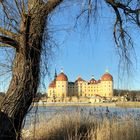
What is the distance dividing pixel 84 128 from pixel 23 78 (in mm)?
3751

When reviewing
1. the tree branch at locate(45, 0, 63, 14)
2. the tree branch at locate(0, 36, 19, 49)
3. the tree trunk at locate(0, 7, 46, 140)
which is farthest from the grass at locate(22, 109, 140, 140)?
the tree branch at locate(45, 0, 63, 14)

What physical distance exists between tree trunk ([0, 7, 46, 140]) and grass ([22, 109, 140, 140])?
186 centimetres

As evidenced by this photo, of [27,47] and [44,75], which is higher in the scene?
[27,47]

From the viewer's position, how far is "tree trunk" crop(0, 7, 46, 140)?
5305mm

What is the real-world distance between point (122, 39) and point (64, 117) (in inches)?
131

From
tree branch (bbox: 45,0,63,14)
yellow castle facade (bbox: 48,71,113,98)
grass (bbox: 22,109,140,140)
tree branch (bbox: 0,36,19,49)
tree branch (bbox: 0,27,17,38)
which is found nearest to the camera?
tree branch (bbox: 0,36,19,49)

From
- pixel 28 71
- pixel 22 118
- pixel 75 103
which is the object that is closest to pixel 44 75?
pixel 28 71

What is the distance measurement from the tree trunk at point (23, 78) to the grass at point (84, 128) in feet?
6.10

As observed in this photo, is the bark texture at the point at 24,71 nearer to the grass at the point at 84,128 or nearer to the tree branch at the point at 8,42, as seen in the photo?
the tree branch at the point at 8,42

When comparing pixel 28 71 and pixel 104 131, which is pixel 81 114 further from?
pixel 28 71

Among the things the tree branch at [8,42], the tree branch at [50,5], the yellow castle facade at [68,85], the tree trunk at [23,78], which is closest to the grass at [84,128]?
the yellow castle facade at [68,85]

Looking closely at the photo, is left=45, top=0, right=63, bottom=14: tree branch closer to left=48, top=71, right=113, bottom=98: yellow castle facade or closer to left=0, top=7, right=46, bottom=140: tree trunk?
left=0, top=7, right=46, bottom=140: tree trunk

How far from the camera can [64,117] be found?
9.38 m

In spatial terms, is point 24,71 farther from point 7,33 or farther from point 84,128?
point 84,128
